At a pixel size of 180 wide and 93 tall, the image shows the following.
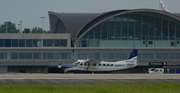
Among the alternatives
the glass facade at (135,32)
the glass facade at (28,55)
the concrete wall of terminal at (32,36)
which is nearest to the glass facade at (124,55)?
the glass facade at (135,32)

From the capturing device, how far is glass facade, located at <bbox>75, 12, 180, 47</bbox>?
88.7 metres

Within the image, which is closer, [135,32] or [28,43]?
[28,43]

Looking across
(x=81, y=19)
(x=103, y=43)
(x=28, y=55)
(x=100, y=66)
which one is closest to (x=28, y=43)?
(x=28, y=55)

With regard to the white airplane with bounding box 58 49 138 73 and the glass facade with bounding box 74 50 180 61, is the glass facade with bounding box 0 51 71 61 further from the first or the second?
the white airplane with bounding box 58 49 138 73

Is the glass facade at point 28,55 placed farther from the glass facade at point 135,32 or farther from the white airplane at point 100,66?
the white airplane at point 100,66

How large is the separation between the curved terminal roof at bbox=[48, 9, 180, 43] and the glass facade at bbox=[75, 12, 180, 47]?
3.20ft

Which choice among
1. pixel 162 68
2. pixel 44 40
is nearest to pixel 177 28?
pixel 162 68

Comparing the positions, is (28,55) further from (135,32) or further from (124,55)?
(135,32)

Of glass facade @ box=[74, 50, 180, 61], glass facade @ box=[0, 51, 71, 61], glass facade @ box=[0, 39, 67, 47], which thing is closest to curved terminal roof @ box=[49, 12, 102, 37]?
glass facade @ box=[0, 39, 67, 47]

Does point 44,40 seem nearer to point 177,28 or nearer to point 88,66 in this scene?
point 88,66

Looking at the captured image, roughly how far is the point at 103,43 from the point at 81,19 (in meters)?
9.11

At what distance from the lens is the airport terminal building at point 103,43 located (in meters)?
83.2

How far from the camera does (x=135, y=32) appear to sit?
89.2 metres

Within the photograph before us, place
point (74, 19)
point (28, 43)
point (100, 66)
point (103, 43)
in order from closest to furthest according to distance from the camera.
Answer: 1. point (100, 66)
2. point (28, 43)
3. point (103, 43)
4. point (74, 19)
